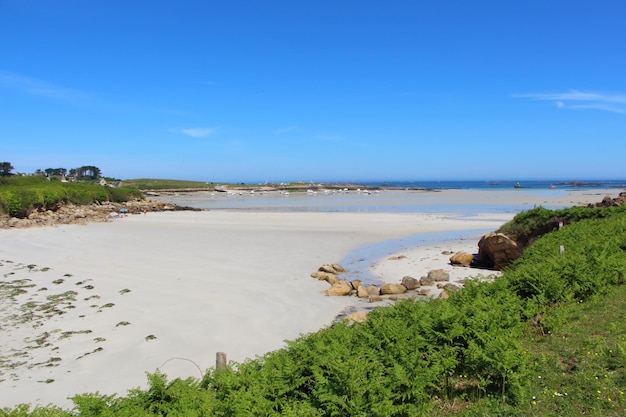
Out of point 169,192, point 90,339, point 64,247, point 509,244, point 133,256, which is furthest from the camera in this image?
point 169,192

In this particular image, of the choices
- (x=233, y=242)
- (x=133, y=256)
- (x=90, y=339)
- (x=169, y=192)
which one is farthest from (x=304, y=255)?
(x=169, y=192)

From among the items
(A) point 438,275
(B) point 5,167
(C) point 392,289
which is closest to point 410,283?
(C) point 392,289

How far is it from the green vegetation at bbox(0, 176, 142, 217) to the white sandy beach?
11.9 meters

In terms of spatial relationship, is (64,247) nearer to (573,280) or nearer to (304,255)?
(304,255)

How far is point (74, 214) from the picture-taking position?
4184cm

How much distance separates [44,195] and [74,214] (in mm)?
4904

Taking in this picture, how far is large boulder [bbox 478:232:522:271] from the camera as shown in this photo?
1786 cm

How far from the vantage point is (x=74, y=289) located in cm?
1492

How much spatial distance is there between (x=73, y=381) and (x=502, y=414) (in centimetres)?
767

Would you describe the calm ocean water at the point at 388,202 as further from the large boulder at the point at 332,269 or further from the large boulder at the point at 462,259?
the large boulder at the point at 332,269

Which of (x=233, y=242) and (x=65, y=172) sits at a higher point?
(x=65, y=172)

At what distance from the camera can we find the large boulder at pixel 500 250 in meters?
17.9

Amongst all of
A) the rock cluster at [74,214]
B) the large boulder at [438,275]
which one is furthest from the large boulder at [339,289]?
the rock cluster at [74,214]

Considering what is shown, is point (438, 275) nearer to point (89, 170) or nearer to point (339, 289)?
point (339, 289)
